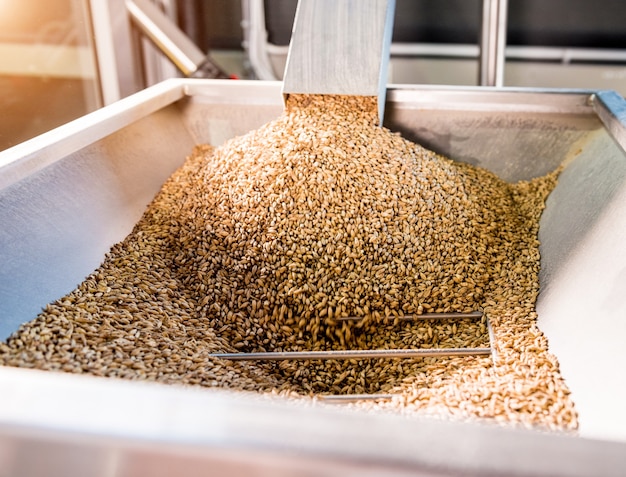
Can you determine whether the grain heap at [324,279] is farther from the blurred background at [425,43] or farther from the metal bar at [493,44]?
the blurred background at [425,43]

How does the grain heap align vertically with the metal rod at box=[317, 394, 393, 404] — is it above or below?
above

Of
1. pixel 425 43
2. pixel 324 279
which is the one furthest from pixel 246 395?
pixel 425 43

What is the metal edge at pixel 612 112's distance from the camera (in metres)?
1.52

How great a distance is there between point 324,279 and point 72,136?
745mm

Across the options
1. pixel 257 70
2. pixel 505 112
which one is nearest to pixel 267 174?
pixel 505 112

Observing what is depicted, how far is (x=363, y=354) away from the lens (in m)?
1.24

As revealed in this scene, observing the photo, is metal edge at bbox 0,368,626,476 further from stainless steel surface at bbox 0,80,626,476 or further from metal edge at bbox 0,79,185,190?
metal edge at bbox 0,79,185,190

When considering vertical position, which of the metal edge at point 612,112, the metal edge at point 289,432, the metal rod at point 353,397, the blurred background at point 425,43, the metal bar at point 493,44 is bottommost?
the metal edge at point 289,432

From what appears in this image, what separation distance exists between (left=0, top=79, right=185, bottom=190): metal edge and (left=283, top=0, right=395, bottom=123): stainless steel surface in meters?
0.46

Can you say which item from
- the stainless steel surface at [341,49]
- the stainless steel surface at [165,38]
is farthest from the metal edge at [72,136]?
the stainless steel surface at [165,38]

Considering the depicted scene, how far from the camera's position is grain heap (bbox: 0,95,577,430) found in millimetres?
1124

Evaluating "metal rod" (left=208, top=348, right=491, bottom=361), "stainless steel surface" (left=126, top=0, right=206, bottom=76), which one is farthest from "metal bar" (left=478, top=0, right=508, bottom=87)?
"metal rod" (left=208, top=348, right=491, bottom=361)

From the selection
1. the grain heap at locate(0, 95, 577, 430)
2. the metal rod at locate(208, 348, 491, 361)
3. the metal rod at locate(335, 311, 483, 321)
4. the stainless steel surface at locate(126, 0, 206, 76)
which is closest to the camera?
the grain heap at locate(0, 95, 577, 430)

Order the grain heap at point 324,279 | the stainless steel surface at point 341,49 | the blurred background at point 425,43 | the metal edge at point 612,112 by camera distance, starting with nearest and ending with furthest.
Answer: the grain heap at point 324,279
the metal edge at point 612,112
the stainless steel surface at point 341,49
the blurred background at point 425,43
